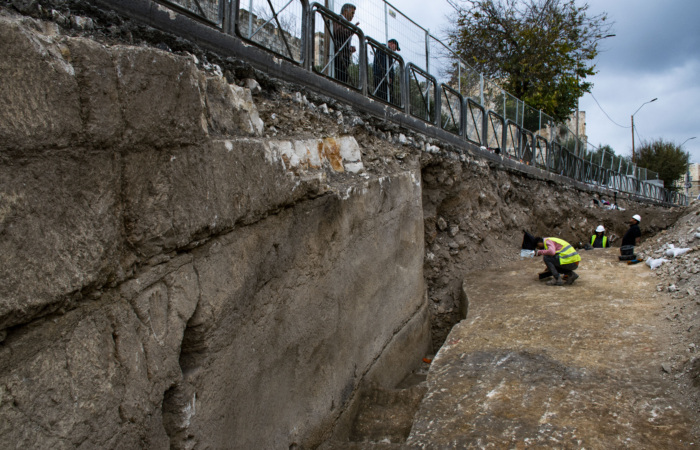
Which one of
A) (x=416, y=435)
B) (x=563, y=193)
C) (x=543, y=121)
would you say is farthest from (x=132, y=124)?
(x=543, y=121)

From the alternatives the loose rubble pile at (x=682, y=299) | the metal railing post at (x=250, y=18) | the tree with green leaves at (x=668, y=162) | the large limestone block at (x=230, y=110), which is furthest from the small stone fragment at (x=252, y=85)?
the tree with green leaves at (x=668, y=162)

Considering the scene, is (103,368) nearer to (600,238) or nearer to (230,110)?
(230,110)

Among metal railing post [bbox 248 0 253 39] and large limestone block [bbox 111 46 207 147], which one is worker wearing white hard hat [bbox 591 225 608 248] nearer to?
metal railing post [bbox 248 0 253 39]

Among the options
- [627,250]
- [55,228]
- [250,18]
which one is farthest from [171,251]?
[627,250]

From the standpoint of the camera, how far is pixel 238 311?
2287 mm

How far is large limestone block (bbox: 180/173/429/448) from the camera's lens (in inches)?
83.1

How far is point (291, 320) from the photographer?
9.05 feet

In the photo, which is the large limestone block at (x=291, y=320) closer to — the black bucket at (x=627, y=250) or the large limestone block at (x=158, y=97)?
the large limestone block at (x=158, y=97)

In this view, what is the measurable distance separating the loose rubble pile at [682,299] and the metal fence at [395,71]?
10.5ft

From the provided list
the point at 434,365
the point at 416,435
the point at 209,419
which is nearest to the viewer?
the point at 209,419

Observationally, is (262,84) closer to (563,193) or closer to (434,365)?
(434,365)

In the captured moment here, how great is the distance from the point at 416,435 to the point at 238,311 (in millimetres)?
1519

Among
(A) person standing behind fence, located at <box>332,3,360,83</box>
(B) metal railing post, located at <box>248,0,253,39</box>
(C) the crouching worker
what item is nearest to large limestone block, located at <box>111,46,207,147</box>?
(B) metal railing post, located at <box>248,0,253,39</box>

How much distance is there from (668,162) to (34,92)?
40.6 metres
